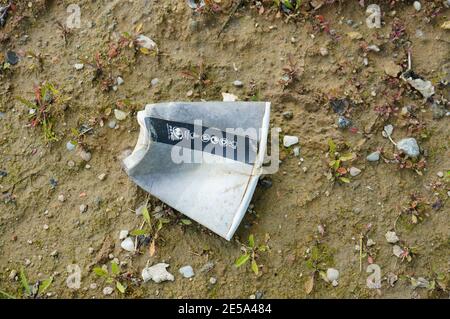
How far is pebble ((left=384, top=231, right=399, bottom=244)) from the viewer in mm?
3178

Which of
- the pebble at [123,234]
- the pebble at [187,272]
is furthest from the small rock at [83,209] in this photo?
the pebble at [187,272]

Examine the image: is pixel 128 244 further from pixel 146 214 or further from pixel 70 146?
pixel 70 146

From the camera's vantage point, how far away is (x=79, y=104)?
3539 millimetres

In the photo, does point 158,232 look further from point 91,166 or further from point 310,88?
point 310,88

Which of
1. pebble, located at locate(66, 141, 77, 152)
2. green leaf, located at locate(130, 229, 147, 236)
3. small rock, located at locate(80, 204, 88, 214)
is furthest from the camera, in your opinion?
pebble, located at locate(66, 141, 77, 152)

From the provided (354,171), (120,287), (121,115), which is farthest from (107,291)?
(354,171)

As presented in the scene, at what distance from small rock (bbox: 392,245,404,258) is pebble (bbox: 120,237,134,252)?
5.45ft

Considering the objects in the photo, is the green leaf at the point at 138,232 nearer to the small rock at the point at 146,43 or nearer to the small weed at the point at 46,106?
the small weed at the point at 46,106

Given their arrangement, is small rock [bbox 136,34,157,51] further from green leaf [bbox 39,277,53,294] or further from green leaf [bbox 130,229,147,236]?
green leaf [bbox 39,277,53,294]

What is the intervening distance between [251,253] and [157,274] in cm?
61

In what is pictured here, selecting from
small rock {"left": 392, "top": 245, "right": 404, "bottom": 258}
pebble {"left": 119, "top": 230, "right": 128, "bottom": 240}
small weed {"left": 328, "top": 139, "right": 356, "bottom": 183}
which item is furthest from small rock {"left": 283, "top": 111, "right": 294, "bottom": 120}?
pebble {"left": 119, "top": 230, "right": 128, "bottom": 240}

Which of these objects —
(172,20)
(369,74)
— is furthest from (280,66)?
(172,20)

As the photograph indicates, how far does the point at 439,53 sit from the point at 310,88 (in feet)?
3.00

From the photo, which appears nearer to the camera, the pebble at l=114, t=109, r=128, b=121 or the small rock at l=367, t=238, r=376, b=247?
the small rock at l=367, t=238, r=376, b=247
